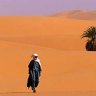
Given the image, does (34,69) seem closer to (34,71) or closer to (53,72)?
(34,71)

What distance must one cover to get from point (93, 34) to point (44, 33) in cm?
1970

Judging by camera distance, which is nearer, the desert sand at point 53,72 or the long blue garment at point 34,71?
the long blue garment at point 34,71

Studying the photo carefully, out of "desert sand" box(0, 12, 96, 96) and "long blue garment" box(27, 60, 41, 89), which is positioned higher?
"desert sand" box(0, 12, 96, 96)

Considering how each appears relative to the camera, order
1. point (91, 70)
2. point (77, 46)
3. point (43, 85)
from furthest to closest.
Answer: point (77, 46) < point (91, 70) < point (43, 85)

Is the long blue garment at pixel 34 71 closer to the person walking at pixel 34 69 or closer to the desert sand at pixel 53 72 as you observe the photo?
the person walking at pixel 34 69

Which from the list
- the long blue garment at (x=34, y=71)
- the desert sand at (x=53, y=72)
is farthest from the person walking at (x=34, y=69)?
the desert sand at (x=53, y=72)

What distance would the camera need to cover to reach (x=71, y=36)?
52406 millimetres

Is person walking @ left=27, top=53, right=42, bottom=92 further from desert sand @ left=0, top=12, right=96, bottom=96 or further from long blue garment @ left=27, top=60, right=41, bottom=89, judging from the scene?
desert sand @ left=0, top=12, right=96, bottom=96

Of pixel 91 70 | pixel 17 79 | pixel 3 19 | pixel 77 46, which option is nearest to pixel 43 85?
pixel 17 79

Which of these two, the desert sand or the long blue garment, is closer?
the long blue garment

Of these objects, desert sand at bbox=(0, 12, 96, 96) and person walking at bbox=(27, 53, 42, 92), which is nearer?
person walking at bbox=(27, 53, 42, 92)

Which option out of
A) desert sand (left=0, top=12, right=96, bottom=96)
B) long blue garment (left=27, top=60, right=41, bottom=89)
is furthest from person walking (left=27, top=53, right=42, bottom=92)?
desert sand (left=0, top=12, right=96, bottom=96)

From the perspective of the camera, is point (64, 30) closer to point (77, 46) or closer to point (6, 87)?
point (77, 46)

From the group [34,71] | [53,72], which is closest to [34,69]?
[34,71]
